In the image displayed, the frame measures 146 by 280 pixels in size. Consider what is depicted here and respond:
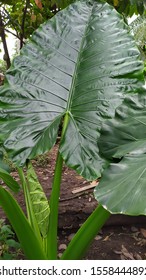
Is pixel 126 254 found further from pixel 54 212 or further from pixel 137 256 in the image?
pixel 54 212

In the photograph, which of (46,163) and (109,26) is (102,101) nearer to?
(109,26)

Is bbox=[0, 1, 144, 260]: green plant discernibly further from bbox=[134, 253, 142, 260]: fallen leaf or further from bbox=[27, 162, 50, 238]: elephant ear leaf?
bbox=[134, 253, 142, 260]: fallen leaf

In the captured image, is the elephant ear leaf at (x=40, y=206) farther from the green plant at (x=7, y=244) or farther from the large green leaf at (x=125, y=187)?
the green plant at (x=7, y=244)

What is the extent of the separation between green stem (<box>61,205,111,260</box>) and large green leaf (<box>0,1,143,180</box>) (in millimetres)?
151

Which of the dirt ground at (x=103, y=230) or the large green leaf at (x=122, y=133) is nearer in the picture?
the large green leaf at (x=122, y=133)

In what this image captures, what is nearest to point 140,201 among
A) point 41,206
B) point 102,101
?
point 41,206

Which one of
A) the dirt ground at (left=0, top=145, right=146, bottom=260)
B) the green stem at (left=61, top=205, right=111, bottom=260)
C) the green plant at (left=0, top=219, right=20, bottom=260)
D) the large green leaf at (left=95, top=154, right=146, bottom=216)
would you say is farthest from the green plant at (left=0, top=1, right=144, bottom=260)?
the dirt ground at (left=0, top=145, right=146, bottom=260)

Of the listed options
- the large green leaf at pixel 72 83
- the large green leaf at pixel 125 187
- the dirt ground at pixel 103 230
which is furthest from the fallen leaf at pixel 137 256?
the large green leaf at pixel 125 187

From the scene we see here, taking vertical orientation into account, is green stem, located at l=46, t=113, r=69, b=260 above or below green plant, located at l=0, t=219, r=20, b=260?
above

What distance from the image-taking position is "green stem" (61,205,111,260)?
105 centimetres

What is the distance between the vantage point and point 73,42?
4.60ft

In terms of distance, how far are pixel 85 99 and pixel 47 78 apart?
203 mm

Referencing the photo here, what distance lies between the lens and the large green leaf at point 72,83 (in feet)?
3.65

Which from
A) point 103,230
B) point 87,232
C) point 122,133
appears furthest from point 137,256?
point 122,133
